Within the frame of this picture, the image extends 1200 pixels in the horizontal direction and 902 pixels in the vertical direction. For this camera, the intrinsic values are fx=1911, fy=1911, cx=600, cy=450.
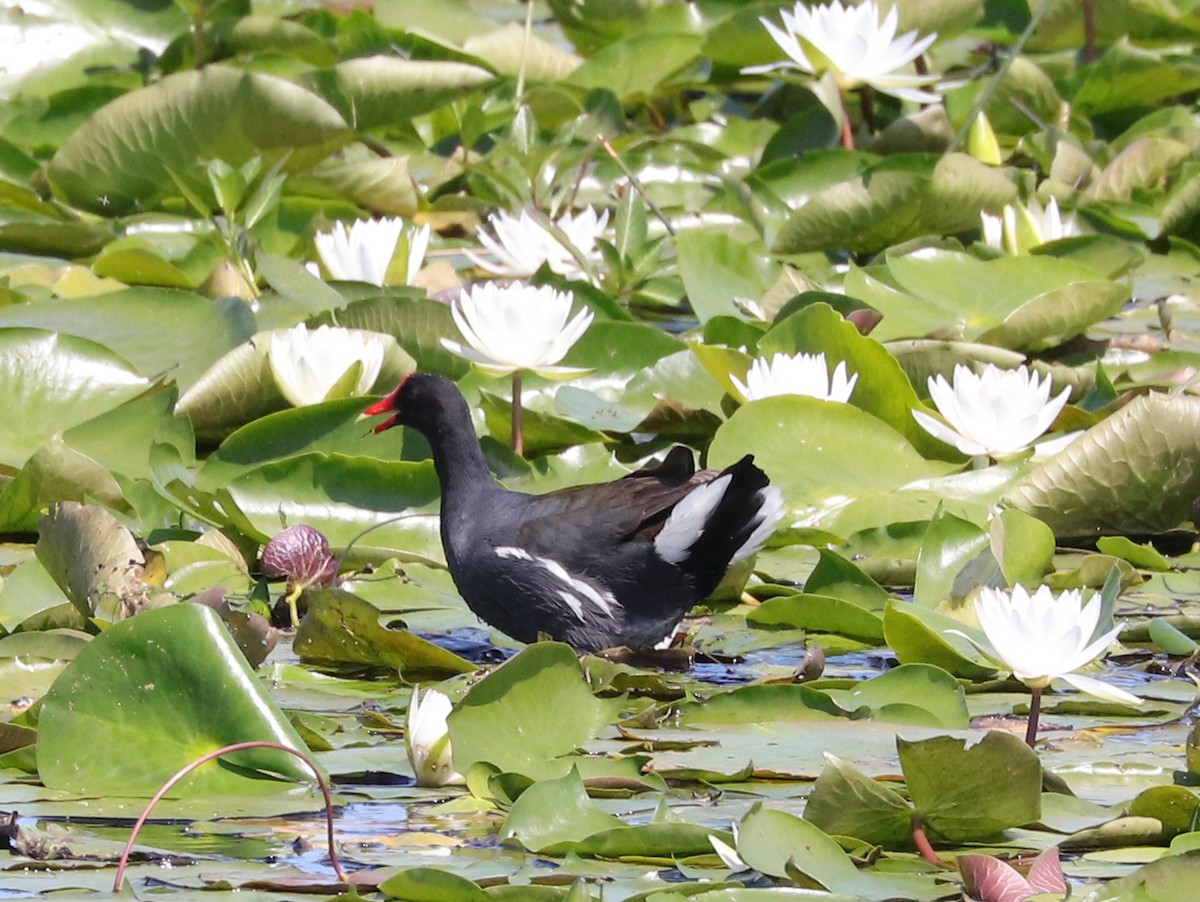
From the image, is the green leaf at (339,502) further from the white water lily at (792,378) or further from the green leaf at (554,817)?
the green leaf at (554,817)

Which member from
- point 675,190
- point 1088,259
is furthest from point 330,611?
point 675,190

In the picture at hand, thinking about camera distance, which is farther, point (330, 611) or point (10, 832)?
point (330, 611)

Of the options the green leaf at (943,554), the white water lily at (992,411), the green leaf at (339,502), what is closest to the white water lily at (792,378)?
the white water lily at (992,411)

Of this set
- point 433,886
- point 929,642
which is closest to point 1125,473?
point 929,642

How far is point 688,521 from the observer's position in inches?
143

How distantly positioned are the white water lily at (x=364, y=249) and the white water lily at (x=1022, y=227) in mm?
1607

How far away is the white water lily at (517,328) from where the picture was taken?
3.93 m

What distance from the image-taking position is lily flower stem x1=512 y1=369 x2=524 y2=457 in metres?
4.13

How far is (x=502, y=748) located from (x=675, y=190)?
3.91 m

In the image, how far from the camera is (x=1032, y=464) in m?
3.99

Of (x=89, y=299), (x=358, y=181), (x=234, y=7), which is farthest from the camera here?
(x=234, y=7)

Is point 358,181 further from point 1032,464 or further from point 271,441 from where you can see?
point 1032,464

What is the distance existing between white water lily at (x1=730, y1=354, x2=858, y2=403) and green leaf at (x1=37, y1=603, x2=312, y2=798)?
5.39 ft

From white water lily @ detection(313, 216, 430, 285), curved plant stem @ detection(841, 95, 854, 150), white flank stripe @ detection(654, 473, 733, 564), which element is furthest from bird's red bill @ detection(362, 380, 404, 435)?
curved plant stem @ detection(841, 95, 854, 150)
